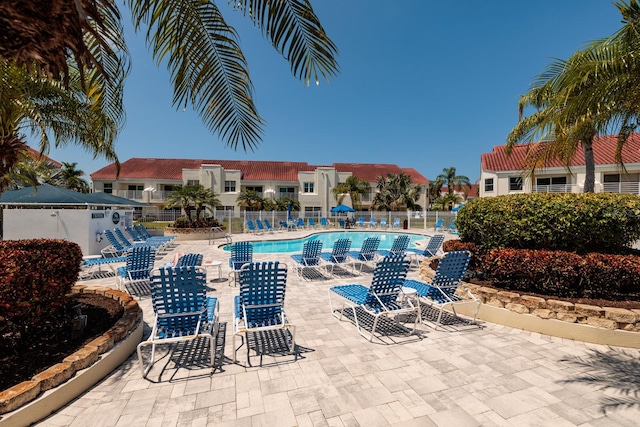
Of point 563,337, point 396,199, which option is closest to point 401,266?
point 563,337

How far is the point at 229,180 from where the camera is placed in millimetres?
34281

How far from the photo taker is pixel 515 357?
3.79 meters

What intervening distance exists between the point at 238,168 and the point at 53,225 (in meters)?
28.3

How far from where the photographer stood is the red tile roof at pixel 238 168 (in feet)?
115

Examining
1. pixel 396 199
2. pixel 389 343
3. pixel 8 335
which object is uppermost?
pixel 396 199

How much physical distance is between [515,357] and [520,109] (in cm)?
1418

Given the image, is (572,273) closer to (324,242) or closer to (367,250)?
(367,250)

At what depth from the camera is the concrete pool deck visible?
2652 mm

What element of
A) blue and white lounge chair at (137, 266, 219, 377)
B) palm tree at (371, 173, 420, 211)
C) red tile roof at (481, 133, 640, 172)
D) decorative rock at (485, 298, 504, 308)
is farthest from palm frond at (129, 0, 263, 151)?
palm tree at (371, 173, 420, 211)

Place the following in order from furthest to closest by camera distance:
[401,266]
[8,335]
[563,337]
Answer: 1. [401,266]
2. [563,337]
3. [8,335]

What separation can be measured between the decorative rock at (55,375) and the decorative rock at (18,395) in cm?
5

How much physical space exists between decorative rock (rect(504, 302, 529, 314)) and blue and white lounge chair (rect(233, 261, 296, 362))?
3721 millimetres

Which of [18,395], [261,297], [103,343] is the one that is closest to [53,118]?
[103,343]

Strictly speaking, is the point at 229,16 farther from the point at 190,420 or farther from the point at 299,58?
the point at 190,420
